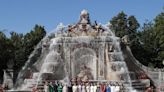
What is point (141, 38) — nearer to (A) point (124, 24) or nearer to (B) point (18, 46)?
(A) point (124, 24)

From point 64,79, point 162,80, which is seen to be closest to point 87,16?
point 64,79

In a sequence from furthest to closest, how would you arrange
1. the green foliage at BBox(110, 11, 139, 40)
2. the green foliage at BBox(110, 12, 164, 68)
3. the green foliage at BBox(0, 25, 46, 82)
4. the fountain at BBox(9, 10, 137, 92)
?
1. the green foliage at BBox(110, 11, 139, 40)
2. the green foliage at BBox(110, 12, 164, 68)
3. the green foliage at BBox(0, 25, 46, 82)
4. the fountain at BBox(9, 10, 137, 92)

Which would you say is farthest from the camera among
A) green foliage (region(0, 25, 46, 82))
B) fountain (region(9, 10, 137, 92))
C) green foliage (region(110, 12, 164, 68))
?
green foliage (region(110, 12, 164, 68))

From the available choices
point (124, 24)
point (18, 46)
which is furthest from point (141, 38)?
point (18, 46)

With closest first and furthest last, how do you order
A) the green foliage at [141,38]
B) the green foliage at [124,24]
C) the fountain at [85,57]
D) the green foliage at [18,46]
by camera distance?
1. the fountain at [85,57]
2. the green foliage at [18,46]
3. the green foliage at [141,38]
4. the green foliage at [124,24]

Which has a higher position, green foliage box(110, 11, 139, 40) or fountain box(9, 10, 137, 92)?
green foliage box(110, 11, 139, 40)

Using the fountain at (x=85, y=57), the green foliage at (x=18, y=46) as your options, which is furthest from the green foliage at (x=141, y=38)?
the fountain at (x=85, y=57)

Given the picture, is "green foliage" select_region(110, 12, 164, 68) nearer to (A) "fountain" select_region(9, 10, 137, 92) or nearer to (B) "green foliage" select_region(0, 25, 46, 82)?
(B) "green foliage" select_region(0, 25, 46, 82)

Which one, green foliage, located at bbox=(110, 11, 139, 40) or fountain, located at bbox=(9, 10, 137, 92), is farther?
green foliage, located at bbox=(110, 11, 139, 40)

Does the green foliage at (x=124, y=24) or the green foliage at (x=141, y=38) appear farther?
the green foliage at (x=124, y=24)

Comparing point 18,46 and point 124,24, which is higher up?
point 124,24

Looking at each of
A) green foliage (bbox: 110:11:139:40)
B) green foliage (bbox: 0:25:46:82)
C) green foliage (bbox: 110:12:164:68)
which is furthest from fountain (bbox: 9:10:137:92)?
green foliage (bbox: 110:11:139:40)

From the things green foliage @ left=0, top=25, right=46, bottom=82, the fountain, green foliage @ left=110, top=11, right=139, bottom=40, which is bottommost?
the fountain

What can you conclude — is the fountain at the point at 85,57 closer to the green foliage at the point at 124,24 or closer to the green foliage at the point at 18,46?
the green foliage at the point at 18,46
